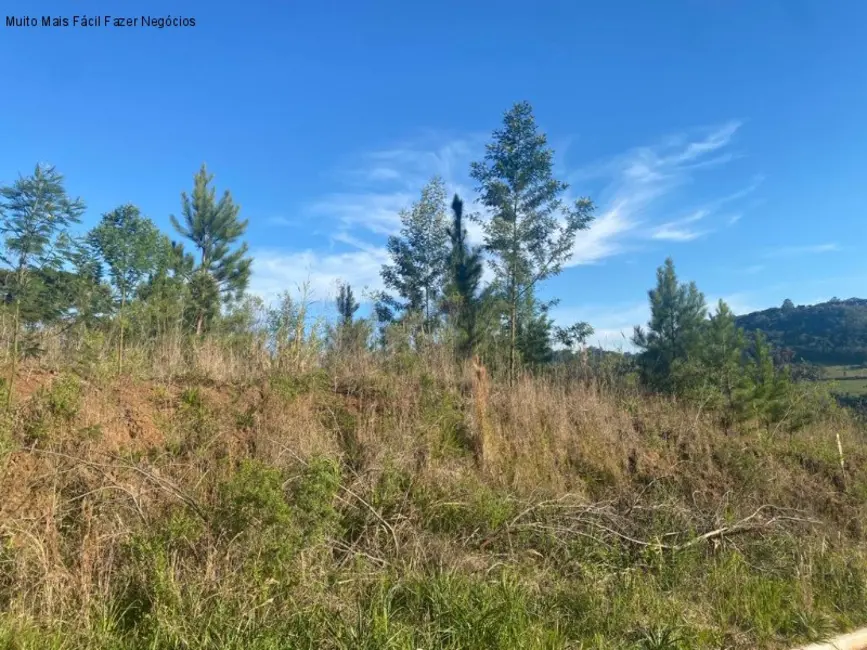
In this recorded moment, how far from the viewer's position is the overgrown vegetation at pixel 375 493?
3568mm

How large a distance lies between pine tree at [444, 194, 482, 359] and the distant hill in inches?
736

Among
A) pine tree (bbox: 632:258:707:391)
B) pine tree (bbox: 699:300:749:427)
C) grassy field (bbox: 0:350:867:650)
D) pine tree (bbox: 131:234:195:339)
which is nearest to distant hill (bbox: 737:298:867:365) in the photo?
pine tree (bbox: 632:258:707:391)

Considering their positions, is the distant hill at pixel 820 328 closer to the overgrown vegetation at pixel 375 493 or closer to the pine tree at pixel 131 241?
the overgrown vegetation at pixel 375 493

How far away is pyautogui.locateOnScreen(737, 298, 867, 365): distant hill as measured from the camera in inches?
1424

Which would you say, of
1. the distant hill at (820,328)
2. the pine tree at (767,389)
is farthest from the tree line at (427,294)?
the distant hill at (820,328)

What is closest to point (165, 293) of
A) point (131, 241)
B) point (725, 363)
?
point (131, 241)

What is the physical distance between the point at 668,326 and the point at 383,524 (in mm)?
15340

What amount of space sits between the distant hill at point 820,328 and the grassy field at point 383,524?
1072 inches

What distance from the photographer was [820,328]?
1716 inches

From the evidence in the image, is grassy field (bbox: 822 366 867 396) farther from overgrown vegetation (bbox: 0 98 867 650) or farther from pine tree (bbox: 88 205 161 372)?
pine tree (bbox: 88 205 161 372)

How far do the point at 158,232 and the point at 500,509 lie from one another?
23.6 m

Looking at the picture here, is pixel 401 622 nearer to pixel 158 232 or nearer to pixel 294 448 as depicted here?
pixel 294 448

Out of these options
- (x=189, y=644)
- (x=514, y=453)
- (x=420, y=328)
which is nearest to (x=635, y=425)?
(x=514, y=453)

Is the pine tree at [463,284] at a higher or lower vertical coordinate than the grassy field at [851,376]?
higher
